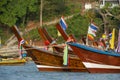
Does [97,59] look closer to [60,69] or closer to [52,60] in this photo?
[52,60]

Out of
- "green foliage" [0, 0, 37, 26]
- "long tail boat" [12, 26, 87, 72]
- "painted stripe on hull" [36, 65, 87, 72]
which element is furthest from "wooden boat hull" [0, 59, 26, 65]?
"green foliage" [0, 0, 37, 26]

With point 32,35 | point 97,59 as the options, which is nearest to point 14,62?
point 97,59

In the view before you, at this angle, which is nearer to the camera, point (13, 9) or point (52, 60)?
point (52, 60)

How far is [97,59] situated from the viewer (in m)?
47.7

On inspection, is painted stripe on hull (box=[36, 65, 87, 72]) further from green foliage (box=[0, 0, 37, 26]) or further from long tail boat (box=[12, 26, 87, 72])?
green foliage (box=[0, 0, 37, 26])

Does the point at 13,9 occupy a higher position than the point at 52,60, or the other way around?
the point at 13,9

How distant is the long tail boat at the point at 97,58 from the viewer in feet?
155

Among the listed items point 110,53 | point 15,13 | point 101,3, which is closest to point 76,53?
point 110,53

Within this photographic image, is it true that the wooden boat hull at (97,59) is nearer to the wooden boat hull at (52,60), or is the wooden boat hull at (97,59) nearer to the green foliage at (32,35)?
the wooden boat hull at (52,60)

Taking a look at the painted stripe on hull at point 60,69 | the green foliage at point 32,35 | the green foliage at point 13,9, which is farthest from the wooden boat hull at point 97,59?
the green foliage at point 13,9

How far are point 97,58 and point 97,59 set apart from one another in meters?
0.12

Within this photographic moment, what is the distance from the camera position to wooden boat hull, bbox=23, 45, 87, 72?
50719 millimetres

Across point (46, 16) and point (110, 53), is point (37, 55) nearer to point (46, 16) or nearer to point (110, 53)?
point (110, 53)

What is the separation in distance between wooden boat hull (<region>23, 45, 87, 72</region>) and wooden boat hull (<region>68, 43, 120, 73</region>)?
239cm
